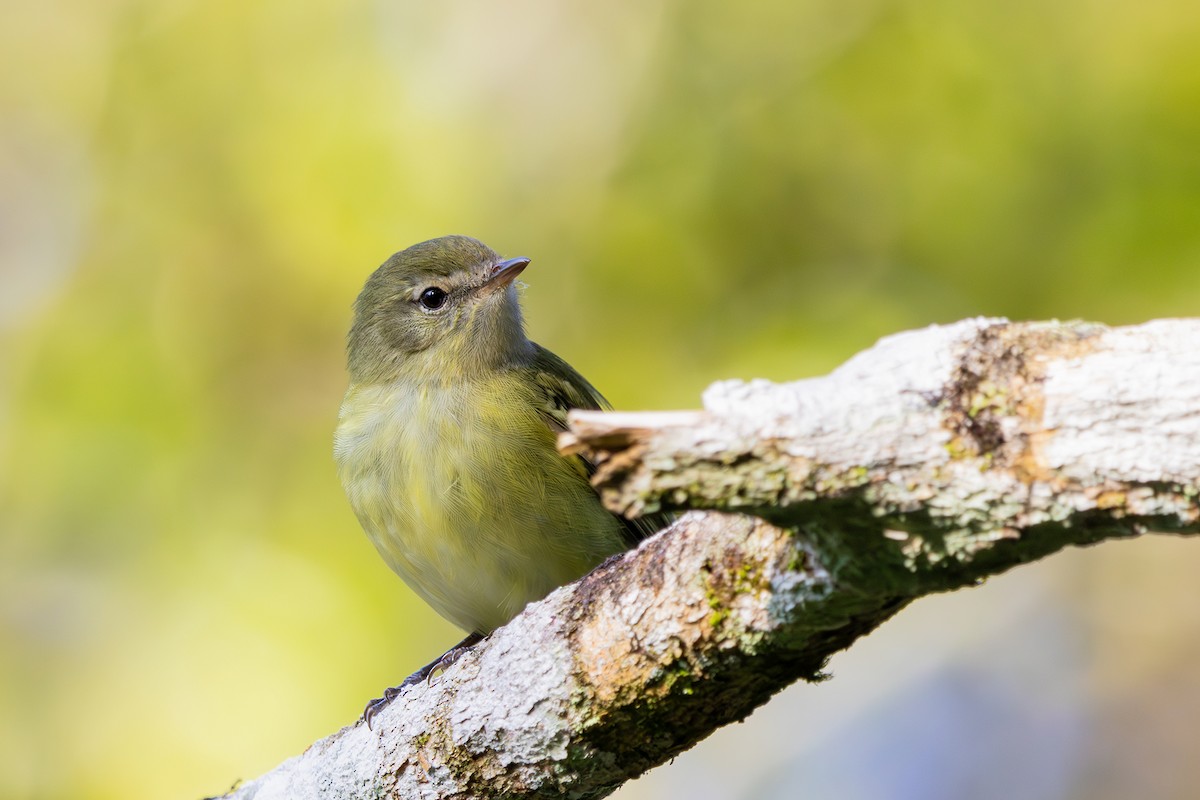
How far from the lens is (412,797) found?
296cm

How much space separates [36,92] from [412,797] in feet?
18.2

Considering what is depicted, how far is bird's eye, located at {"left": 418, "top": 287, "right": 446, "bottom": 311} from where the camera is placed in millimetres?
5137

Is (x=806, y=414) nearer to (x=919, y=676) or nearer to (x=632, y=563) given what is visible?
(x=632, y=563)

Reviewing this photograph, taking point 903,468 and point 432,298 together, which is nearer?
point 903,468

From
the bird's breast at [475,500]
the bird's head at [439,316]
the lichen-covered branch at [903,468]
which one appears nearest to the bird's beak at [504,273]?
the bird's head at [439,316]

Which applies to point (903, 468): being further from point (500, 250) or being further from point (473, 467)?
point (500, 250)

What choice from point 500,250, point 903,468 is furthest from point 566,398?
point 903,468

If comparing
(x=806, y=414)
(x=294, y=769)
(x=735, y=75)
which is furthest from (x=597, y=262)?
(x=806, y=414)

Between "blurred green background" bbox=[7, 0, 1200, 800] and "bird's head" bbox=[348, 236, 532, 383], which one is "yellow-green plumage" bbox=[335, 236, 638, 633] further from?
"blurred green background" bbox=[7, 0, 1200, 800]

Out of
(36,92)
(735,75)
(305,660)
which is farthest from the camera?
(36,92)

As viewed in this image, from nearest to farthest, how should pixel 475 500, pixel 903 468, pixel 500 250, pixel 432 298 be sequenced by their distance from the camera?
pixel 903 468
pixel 475 500
pixel 432 298
pixel 500 250

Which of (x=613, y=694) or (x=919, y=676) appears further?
(x=919, y=676)

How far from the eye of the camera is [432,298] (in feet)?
16.9

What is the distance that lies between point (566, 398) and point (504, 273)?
644mm
